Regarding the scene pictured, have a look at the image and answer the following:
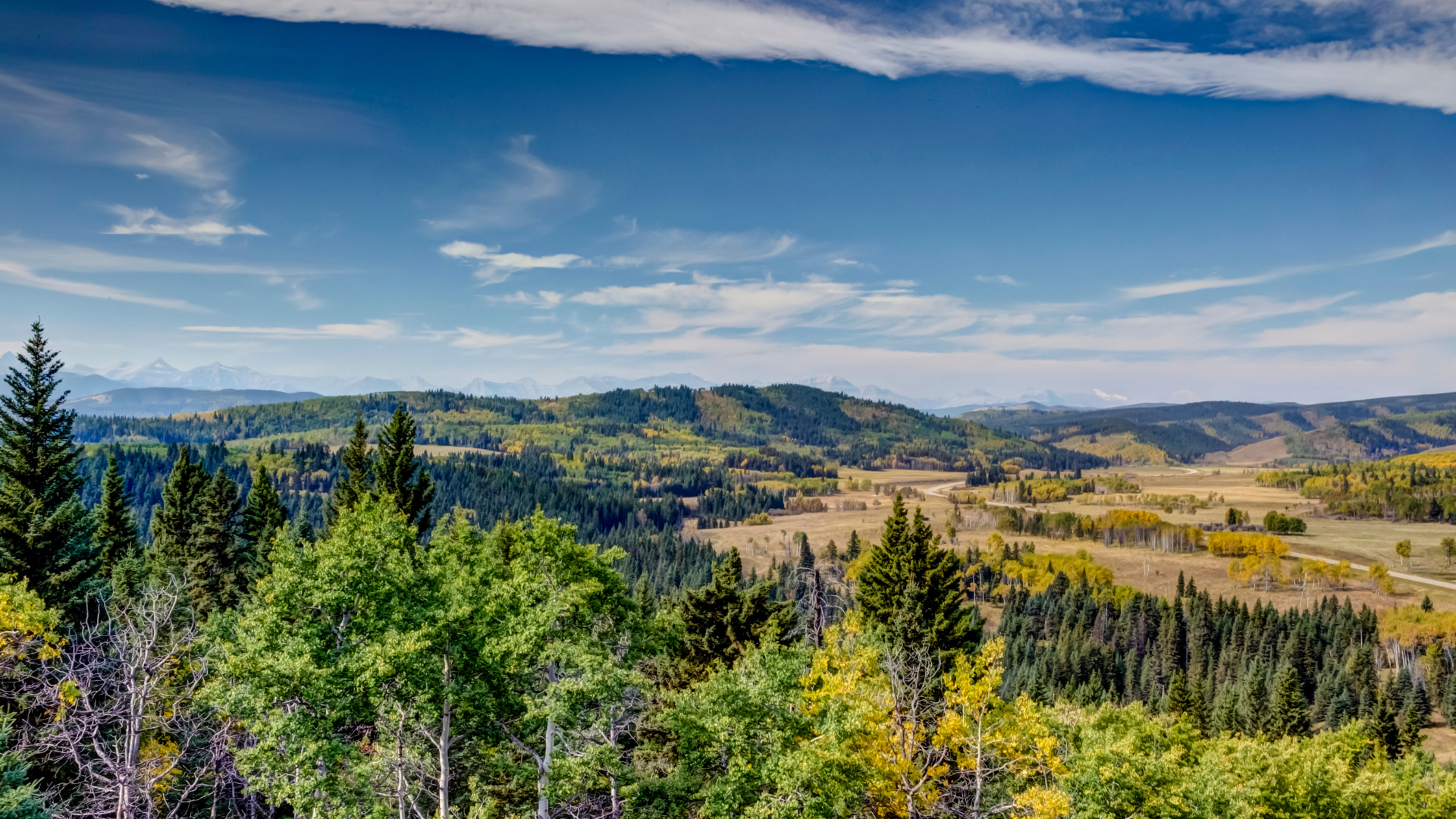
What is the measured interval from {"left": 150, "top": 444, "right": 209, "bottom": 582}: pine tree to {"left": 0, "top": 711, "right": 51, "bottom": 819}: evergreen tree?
120 feet

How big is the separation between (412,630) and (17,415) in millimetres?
31113

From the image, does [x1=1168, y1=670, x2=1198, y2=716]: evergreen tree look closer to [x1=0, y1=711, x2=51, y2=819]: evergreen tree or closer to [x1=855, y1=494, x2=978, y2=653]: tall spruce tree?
[x1=855, y1=494, x2=978, y2=653]: tall spruce tree

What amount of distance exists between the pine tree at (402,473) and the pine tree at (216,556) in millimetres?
13743

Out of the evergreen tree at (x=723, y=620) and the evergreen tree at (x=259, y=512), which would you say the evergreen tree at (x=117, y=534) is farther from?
the evergreen tree at (x=723, y=620)

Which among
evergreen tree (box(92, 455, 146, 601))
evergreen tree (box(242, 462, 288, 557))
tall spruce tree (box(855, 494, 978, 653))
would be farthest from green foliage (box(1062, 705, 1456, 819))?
evergreen tree (box(242, 462, 288, 557))

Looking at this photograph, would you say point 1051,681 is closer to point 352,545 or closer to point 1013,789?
point 1013,789

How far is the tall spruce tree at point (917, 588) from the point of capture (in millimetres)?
42875

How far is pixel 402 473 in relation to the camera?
57875 millimetres

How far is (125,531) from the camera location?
6212 cm

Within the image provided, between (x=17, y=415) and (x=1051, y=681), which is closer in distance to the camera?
(x=17, y=415)

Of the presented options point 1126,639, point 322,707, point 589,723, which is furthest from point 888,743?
point 1126,639

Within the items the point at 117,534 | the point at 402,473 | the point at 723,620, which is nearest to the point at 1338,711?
the point at 723,620

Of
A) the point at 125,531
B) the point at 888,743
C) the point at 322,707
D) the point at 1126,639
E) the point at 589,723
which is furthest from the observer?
the point at 1126,639

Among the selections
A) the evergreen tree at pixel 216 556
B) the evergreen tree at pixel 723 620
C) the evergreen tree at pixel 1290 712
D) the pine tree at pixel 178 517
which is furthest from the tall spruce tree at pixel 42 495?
the evergreen tree at pixel 1290 712
